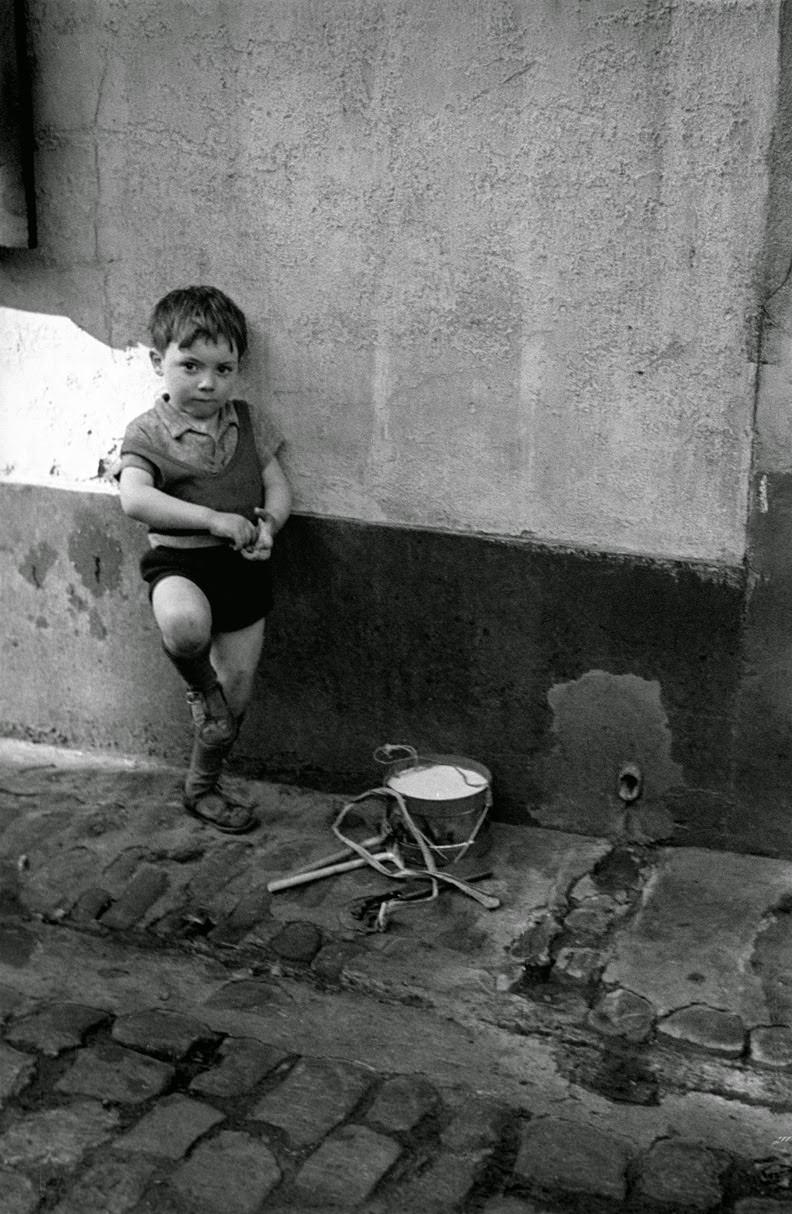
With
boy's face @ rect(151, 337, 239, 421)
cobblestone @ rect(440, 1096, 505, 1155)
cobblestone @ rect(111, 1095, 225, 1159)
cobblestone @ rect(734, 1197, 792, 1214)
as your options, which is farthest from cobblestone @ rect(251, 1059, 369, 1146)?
boy's face @ rect(151, 337, 239, 421)

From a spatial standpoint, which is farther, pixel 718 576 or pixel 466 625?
pixel 466 625

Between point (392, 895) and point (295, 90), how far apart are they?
223cm

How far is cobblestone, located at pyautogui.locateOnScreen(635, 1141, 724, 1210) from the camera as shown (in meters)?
2.92

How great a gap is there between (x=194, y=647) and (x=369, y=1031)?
1.17 meters

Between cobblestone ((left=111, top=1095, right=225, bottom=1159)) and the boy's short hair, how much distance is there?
1.98 meters

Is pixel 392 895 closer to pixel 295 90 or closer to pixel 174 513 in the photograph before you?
pixel 174 513

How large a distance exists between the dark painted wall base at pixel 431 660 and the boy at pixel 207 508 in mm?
227

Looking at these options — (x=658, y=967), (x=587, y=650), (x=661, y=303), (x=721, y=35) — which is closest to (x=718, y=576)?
(x=587, y=650)

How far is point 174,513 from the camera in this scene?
13.3 feet

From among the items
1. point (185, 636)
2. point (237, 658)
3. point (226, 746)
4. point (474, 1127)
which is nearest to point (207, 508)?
point (185, 636)

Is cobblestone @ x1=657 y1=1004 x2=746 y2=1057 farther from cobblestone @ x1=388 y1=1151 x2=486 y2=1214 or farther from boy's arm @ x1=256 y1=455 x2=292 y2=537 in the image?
boy's arm @ x1=256 y1=455 x2=292 y2=537

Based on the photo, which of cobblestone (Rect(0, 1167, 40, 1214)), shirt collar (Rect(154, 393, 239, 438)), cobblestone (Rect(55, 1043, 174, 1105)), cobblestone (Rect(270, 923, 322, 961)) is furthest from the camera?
shirt collar (Rect(154, 393, 239, 438))

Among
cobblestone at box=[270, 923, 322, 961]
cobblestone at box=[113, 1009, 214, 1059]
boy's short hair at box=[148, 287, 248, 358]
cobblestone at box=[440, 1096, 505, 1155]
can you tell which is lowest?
cobblestone at box=[440, 1096, 505, 1155]

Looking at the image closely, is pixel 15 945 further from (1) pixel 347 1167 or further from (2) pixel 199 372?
(2) pixel 199 372
